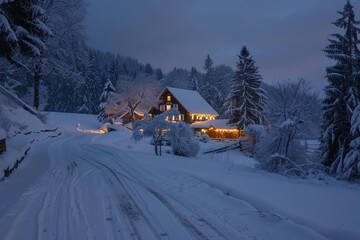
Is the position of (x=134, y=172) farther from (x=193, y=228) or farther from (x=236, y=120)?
(x=236, y=120)

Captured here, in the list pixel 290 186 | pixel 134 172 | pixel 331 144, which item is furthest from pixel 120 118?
pixel 290 186

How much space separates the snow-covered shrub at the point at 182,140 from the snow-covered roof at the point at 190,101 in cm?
3455

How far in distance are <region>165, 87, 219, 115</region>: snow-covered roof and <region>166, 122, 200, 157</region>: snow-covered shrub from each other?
34.6m

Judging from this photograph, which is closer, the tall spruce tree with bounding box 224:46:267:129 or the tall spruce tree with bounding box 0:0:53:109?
the tall spruce tree with bounding box 0:0:53:109

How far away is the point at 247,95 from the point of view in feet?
143

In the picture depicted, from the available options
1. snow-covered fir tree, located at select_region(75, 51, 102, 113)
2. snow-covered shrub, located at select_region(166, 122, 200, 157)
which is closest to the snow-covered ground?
snow-covered shrub, located at select_region(166, 122, 200, 157)

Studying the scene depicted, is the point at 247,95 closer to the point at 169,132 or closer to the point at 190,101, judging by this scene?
the point at 190,101

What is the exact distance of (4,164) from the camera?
1030 cm

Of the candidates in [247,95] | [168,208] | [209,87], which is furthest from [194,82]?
[168,208]

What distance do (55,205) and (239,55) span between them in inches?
1613

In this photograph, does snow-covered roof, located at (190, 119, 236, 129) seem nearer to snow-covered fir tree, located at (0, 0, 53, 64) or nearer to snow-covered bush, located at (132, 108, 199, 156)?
snow-covered bush, located at (132, 108, 199, 156)

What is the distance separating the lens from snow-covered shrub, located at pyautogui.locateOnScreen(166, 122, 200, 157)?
919 inches

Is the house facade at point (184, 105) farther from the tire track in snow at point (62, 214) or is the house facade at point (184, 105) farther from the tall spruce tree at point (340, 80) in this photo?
the tire track in snow at point (62, 214)

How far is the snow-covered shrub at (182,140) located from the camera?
23.3m
